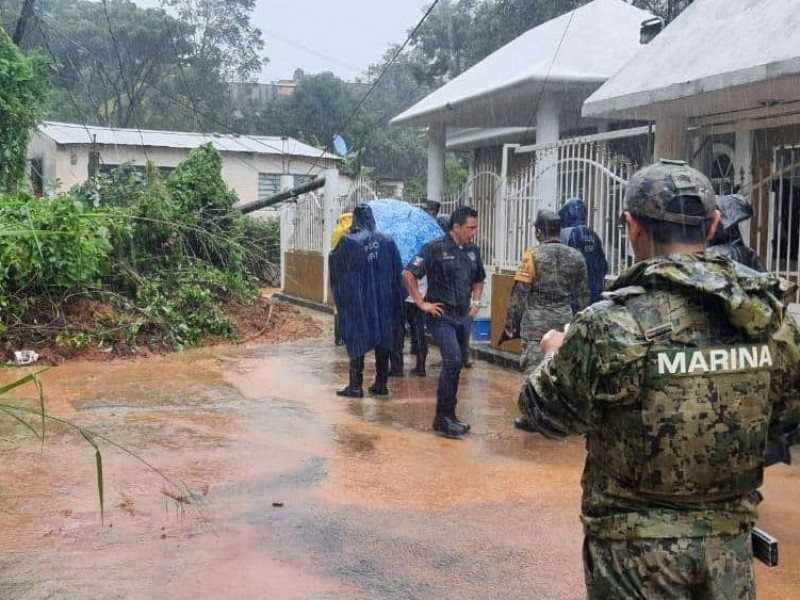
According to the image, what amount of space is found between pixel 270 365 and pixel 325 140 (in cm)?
2800

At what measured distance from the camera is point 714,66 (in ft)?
23.8

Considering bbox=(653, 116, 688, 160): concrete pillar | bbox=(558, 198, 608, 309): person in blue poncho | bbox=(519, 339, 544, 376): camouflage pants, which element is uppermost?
bbox=(653, 116, 688, 160): concrete pillar

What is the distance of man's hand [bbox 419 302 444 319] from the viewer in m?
6.61

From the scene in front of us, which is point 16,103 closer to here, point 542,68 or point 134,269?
point 134,269

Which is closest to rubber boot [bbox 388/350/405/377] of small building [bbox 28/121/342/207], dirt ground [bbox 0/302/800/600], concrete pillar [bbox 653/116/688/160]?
dirt ground [bbox 0/302/800/600]

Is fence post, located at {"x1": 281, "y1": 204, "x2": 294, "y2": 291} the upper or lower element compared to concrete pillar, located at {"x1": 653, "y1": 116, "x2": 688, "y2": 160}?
lower

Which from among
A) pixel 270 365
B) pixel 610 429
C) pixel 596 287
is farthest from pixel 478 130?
pixel 610 429

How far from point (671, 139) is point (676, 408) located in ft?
23.8

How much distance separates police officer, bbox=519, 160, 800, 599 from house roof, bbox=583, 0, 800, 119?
4.93 metres

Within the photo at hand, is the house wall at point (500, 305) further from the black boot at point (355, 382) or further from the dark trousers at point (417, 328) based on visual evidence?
the black boot at point (355, 382)

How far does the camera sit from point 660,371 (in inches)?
79.4

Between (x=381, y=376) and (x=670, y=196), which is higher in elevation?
(x=670, y=196)

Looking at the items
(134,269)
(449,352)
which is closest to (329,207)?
(134,269)

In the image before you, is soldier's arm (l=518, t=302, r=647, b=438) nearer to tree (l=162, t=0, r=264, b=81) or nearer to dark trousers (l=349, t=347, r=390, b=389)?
dark trousers (l=349, t=347, r=390, b=389)
